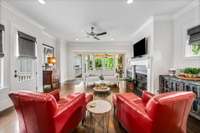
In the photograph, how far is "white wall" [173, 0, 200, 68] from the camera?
153 inches

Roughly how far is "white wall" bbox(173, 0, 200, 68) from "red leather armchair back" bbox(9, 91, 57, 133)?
3845 millimetres

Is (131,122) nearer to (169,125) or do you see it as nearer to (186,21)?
(169,125)

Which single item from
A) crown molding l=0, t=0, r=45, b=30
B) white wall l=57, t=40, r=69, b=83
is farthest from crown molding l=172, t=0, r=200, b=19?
white wall l=57, t=40, r=69, b=83

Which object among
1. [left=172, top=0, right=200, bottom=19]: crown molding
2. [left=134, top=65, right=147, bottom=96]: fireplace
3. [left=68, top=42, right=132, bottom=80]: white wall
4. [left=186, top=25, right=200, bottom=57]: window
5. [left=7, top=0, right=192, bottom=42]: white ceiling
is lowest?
[left=134, top=65, right=147, bottom=96]: fireplace

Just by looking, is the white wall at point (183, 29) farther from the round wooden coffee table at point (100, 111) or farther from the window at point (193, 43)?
the round wooden coffee table at point (100, 111)

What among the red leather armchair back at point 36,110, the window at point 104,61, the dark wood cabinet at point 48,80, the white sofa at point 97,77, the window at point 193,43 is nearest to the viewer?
the red leather armchair back at point 36,110

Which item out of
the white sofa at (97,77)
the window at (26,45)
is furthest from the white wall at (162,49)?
the window at (26,45)

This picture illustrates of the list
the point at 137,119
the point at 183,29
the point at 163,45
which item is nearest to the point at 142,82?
the point at 163,45

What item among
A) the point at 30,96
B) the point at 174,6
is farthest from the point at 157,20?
the point at 30,96

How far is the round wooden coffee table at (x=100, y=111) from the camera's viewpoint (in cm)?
241

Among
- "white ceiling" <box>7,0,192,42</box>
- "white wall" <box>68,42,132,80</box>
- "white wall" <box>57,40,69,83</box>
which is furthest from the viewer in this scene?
"white wall" <box>68,42,132,80</box>

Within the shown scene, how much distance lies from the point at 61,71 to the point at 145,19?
20.4ft

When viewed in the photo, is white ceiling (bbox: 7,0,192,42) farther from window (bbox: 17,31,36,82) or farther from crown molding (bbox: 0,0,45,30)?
window (bbox: 17,31,36,82)

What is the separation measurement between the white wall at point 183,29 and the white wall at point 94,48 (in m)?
5.98
